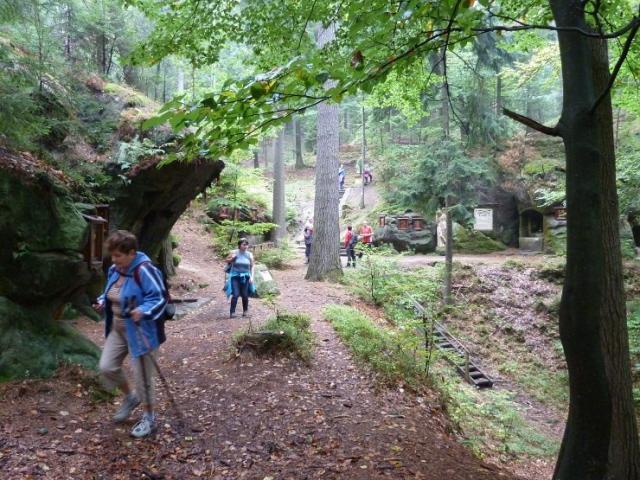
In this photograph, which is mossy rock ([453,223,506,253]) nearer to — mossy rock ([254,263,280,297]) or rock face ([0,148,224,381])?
mossy rock ([254,263,280,297])

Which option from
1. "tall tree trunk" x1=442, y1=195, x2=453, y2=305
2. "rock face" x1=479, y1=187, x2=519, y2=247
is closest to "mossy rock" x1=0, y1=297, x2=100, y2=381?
"tall tree trunk" x1=442, y1=195, x2=453, y2=305

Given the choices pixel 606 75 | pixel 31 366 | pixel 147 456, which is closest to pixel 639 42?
pixel 606 75

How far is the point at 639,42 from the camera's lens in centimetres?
526

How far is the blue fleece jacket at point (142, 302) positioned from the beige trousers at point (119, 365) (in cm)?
11

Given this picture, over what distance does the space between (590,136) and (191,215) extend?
19.2 meters

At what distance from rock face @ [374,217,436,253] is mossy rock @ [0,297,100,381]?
57.4 ft

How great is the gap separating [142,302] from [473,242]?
19.9 m

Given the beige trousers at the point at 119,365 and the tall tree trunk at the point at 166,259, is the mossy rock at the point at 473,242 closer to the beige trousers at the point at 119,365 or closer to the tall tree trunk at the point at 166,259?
the tall tree trunk at the point at 166,259

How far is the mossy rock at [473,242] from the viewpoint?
21719mm

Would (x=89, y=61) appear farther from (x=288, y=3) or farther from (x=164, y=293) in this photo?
(x=164, y=293)

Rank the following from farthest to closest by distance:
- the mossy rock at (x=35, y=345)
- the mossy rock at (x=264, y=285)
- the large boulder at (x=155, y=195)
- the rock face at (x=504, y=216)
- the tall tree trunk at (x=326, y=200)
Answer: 1. the rock face at (x=504, y=216)
2. the tall tree trunk at (x=326, y=200)
3. the mossy rock at (x=264, y=285)
4. the large boulder at (x=155, y=195)
5. the mossy rock at (x=35, y=345)

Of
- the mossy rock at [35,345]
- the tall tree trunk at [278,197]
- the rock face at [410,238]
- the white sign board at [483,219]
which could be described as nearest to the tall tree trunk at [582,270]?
the mossy rock at [35,345]

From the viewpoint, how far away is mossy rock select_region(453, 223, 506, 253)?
21.7m

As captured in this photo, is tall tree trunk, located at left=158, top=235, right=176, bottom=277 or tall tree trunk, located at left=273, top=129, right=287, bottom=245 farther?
tall tree trunk, located at left=273, top=129, right=287, bottom=245
